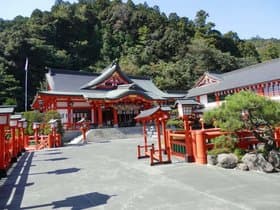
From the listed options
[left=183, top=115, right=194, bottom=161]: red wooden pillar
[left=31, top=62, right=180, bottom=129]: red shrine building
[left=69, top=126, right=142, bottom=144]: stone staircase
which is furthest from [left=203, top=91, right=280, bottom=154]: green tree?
[left=31, top=62, right=180, bottom=129]: red shrine building

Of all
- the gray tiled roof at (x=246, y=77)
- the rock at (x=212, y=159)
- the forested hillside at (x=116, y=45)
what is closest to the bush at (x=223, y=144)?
the rock at (x=212, y=159)

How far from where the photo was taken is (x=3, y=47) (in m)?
45.3

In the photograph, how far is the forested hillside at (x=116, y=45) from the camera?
4650 cm

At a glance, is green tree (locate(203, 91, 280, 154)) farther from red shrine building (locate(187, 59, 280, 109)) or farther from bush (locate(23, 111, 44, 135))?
bush (locate(23, 111, 44, 135))

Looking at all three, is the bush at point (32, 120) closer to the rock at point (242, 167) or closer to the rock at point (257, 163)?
the rock at point (242, 167)

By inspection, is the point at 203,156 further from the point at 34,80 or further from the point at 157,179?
the point at 34,80

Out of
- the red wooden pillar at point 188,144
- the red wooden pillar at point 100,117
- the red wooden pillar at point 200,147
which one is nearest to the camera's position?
the red wooden pillar at point 200,147

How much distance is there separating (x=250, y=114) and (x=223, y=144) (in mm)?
1643

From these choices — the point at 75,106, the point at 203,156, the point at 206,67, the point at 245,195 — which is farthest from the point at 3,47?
the point at 245,195

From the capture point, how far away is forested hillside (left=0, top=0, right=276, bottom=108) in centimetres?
4650

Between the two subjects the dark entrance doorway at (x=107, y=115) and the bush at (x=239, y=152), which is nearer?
the bush at (x=239, y=152)

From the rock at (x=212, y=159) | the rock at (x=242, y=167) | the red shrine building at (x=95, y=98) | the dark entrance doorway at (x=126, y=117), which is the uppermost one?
the red shrine building at (x=95, y=98)

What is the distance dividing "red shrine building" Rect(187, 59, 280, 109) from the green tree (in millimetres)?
10856

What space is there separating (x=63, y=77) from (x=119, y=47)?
1509 inches
